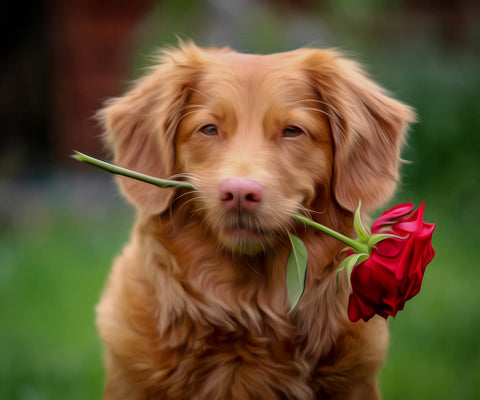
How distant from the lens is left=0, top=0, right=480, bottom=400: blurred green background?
181 inches

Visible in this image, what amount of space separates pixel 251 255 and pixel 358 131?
69 centimetres

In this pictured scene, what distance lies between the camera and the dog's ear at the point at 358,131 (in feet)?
9.82

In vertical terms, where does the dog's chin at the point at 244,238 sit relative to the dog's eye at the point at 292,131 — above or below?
below

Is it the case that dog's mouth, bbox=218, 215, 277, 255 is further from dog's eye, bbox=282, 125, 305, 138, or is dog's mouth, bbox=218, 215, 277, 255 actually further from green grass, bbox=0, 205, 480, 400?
green grass, bbox=0, 205, 480, 400

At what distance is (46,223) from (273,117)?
4.93 meters

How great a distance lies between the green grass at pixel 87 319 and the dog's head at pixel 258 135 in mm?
1697

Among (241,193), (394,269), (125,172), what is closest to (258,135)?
(241,193)

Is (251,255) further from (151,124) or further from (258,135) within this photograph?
(151,124)

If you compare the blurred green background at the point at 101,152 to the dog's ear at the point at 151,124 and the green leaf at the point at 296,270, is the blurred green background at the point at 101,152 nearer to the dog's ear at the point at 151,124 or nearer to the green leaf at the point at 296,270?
the dog's ear at the point at 151,124

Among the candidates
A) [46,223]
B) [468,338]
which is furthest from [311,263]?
[46,223]

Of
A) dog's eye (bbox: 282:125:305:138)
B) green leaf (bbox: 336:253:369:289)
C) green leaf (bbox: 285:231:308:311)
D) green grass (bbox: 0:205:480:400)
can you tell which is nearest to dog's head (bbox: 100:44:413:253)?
dog's eye (bbox: 282:125:305:138)

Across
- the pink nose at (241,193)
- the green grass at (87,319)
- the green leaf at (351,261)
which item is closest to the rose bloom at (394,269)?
the green leaf at (351,261)

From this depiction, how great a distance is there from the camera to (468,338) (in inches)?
182

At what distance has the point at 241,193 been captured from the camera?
2.55m
